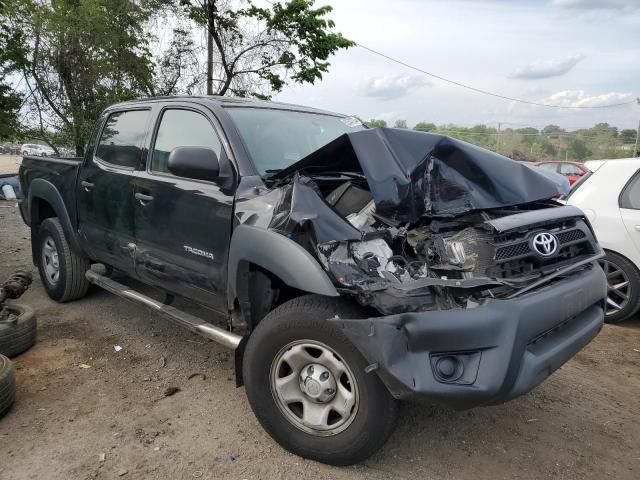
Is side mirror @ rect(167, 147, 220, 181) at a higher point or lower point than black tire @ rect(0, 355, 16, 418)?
higher

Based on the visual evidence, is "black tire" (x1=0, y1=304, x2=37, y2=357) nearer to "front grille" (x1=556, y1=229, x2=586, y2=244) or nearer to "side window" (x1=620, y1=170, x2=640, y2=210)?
"front grille" (x1=556, y1=229, x2=586, y2=244)

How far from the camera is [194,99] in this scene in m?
3.58

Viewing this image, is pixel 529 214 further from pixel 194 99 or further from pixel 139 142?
pixel 139 142

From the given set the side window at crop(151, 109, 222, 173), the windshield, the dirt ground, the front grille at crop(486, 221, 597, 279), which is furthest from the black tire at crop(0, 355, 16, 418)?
the front grille at crop(486, 221, 597, 279)

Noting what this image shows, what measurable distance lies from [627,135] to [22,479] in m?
30.7

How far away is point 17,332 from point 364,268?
2.98 metres

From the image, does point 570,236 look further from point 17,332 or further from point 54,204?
point 54,204

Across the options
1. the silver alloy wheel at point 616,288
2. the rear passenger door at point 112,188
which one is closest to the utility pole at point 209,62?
the rear passenger door at point 112,188

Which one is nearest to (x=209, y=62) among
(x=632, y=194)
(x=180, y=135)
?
(x=180, y=135)

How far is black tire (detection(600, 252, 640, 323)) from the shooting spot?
471cm

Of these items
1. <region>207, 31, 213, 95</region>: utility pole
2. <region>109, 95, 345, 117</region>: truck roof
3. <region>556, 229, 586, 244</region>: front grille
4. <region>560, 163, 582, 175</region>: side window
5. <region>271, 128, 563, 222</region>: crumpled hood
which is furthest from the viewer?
<region>560, 163, 582, 175</region>: side window

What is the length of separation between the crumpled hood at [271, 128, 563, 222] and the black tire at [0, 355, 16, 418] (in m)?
2.20

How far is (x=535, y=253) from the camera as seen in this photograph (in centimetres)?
254

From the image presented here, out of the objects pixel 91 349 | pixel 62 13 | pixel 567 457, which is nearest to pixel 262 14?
pixel 62 13
